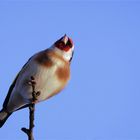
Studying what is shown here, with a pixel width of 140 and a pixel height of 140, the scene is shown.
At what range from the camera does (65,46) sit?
3561mm

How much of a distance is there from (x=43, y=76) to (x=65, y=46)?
0.52 m

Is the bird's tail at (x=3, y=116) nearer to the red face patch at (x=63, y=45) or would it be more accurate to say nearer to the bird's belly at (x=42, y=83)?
the bird's belly at (x=42, y=83)

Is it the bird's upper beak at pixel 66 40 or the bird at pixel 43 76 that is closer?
the bird at pixel 43 76

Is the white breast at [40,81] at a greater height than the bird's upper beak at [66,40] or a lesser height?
lesser

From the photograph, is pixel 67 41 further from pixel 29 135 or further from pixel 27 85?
pixel 29 135

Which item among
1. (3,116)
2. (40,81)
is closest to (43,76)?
(40,81)

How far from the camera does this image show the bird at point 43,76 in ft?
10.5

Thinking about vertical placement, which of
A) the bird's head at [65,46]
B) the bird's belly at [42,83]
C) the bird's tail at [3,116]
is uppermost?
the bird's head at [65,46]

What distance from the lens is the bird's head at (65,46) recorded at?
3527 mm

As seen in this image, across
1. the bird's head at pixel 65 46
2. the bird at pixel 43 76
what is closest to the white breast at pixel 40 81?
the bird at pixel 43 76

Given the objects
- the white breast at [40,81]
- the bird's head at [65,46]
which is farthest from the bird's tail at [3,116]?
the bird's head at [65,46]

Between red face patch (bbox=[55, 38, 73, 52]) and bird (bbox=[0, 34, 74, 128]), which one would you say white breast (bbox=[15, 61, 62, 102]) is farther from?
red face patch (bbox=[55, 38, 73, 52])

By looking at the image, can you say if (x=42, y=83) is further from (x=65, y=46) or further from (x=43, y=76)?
(x=65, y=46)

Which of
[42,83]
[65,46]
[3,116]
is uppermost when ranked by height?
[65,46]
